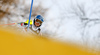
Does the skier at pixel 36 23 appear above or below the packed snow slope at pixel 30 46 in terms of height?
above

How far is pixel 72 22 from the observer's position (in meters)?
1.08

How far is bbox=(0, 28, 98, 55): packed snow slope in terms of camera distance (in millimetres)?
770

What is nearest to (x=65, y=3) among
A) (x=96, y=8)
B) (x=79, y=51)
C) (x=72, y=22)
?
(x=72, y=22)

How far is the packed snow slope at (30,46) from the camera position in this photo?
770 millimetres

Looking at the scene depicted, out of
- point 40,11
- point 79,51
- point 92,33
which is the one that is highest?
point 40,11

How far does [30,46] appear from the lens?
2.66ft

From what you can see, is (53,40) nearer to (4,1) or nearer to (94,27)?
(94,27)

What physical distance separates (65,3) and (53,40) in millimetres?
318

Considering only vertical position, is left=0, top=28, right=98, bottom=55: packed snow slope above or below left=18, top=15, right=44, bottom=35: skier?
below

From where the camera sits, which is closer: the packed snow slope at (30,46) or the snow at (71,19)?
the packed snow slope at (30,46)

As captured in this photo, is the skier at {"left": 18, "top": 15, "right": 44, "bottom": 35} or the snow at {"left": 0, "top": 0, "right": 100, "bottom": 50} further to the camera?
the snow at {"left": 0, "top": 0, "right": 100, "bottom": 50}

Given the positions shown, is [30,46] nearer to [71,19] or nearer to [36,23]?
[36,23]

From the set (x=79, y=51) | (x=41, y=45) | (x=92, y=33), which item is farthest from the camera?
(x=92, y=33)

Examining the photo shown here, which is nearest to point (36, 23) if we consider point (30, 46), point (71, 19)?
point (30, 46)
